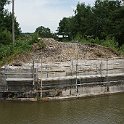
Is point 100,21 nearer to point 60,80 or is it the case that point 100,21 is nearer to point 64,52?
point 64,52

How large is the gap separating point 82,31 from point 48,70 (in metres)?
27.3

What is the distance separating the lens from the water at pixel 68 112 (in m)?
17.5

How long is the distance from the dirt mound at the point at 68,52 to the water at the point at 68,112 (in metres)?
4.10

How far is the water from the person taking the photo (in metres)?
17.5

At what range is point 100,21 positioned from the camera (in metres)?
44.8

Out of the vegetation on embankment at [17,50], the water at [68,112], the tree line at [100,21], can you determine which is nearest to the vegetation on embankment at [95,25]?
the tree line at [100,21]

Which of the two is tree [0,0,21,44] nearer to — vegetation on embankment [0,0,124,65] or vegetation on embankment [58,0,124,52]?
vegetation on embankment [0,0,124,65]

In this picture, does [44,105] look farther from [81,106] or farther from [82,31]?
[82,31]

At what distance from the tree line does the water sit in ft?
58.2

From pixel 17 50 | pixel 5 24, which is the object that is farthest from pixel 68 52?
pixel 5 24

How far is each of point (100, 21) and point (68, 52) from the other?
19802mm

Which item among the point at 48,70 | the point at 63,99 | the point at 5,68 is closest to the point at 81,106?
the point at 63,99

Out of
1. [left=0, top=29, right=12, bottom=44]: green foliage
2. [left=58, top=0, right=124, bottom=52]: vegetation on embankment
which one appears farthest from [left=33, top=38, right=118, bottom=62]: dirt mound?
[left=58, top=0, right=124, bottom=52]: vegetation on embankment

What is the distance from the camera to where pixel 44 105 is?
20609mm
